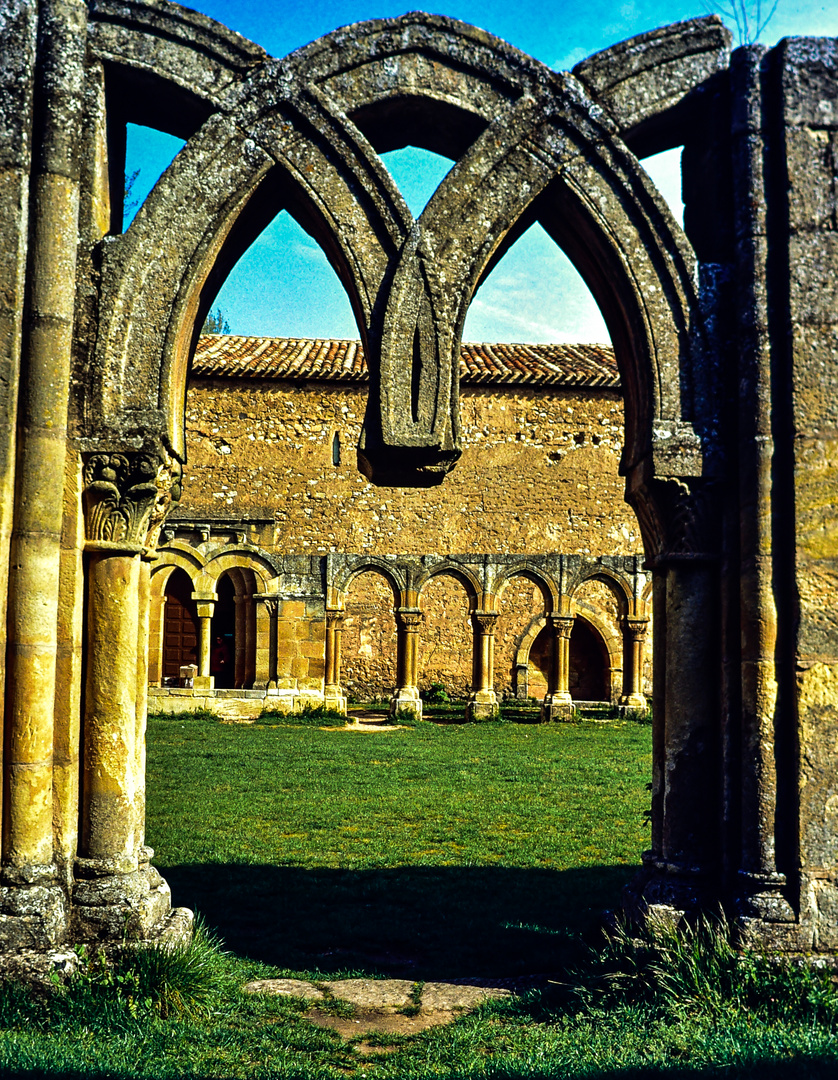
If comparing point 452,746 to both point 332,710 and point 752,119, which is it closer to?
point 332,710

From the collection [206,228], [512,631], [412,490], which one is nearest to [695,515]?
[206,228]

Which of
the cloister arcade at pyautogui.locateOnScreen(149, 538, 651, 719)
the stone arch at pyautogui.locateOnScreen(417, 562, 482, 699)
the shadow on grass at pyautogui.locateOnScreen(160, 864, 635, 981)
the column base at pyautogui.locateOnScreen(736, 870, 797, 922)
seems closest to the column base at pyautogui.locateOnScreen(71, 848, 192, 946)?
the shadow on grass at pyautogui.locateOnScreen(160, 864, 635, 981)

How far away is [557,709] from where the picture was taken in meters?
17.3

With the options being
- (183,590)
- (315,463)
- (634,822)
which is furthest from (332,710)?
(634,822)

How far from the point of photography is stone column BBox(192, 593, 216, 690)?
16234 millimetres

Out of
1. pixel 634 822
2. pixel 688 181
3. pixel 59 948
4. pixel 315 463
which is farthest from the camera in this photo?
pixel 315 463

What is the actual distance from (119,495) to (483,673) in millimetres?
14539

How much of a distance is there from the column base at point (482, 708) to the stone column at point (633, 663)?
2668 millimetres

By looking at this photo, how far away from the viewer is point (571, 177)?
Result: 12.7 ft

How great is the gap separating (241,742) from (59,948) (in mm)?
9347

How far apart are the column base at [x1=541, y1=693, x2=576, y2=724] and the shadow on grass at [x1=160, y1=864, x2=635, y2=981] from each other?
11.2m

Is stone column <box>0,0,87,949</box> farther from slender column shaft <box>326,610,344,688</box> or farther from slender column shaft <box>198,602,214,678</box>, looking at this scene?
slender column shaft <box>326,610,344,688</box>

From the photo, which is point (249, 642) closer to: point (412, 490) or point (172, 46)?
point (412, 490)

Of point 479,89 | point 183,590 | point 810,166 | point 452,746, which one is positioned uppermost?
point 479,89
